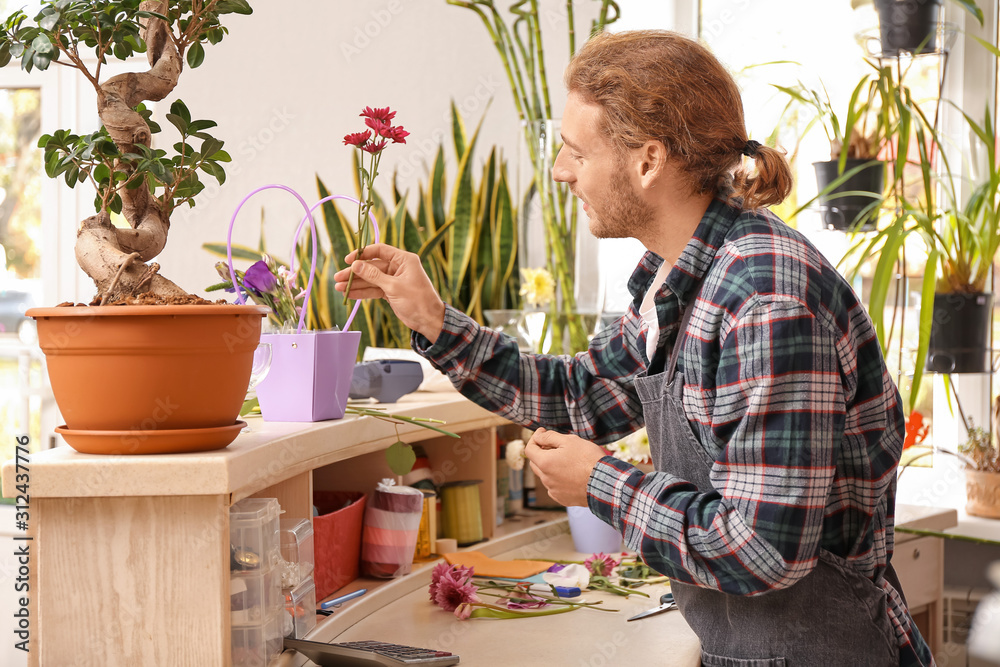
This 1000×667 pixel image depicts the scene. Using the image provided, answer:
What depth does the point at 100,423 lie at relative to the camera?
→ 3.27ft

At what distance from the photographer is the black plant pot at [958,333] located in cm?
245

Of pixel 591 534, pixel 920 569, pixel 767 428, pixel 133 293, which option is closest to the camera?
pixel 767 428

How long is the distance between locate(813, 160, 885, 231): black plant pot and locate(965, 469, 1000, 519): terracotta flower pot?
0.74m

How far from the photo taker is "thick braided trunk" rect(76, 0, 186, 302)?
1058 mm

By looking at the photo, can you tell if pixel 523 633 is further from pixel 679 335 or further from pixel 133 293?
pixel 133 293

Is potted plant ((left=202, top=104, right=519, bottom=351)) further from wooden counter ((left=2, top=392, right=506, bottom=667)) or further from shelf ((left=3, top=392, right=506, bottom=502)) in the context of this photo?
wooden counter ((left=2, top=392, right=506, bottom=667))

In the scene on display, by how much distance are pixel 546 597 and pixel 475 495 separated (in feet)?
1.09

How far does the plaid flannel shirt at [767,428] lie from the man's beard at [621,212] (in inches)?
3.4

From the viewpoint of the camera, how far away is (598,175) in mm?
1151

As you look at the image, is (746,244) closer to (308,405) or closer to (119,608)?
(308,405)

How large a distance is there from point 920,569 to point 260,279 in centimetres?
170

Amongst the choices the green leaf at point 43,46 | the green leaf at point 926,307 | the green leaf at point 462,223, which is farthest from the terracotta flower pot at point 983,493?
the green leaf at point 43,46

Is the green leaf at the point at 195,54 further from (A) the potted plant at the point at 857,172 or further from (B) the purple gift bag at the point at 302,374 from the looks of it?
(A) the potted plant at the point at 857,172

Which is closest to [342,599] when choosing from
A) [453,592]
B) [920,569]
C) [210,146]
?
[453,592]
